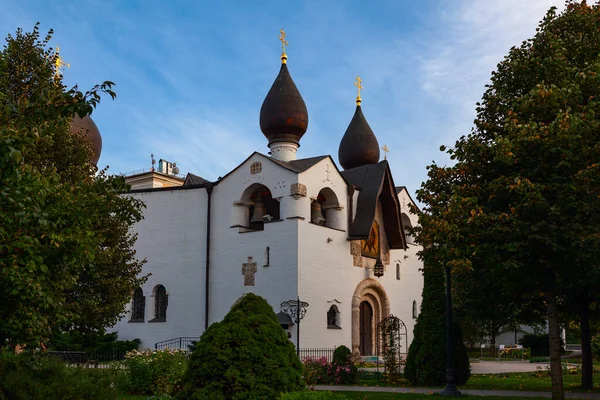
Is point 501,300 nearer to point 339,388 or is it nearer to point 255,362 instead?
point 339,388

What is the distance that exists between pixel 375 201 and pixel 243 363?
18807mm

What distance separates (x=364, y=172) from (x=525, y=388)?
579 inches

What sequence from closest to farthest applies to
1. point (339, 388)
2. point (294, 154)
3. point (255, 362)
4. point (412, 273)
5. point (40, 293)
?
point (40, 293)
point (255, 362)
point (339, 388)
point (294, 154)
point (412, 273)

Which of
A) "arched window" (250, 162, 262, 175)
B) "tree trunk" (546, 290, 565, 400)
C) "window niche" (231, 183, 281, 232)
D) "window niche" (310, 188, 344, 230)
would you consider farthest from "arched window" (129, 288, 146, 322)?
"tree trunk" (546, 290, 565, 400)

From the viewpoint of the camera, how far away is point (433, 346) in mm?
18203

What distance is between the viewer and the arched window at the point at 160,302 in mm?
27969

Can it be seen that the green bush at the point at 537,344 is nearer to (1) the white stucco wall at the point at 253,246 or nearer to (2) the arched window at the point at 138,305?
(1) the white stucco wall at the point at 253,246

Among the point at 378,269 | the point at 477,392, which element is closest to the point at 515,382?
the point at 477,392

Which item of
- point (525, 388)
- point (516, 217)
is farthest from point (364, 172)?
point (516, 217)

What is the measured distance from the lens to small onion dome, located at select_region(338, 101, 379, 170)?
113 ft

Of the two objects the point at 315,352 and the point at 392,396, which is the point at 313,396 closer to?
the point at 392,396

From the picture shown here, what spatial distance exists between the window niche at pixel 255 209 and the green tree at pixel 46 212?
1098cm

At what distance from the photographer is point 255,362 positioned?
1034 centimetres

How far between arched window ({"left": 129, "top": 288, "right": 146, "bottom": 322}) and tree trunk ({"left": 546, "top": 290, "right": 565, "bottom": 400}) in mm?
19659
